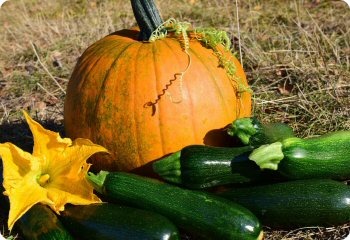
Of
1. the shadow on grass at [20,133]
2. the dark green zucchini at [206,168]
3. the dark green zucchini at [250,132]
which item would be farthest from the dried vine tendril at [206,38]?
the shadow on grass at [20,133]

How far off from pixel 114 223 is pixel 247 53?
3.19 metres

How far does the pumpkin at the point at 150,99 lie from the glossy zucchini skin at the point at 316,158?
0.55m

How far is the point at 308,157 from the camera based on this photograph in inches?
136

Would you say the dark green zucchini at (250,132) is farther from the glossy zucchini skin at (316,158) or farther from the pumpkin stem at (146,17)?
the pumpkin stem at (146,17)

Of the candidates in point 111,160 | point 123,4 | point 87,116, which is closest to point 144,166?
point 111,160

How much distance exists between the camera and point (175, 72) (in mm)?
3682

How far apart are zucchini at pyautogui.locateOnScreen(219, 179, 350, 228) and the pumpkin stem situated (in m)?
1.25

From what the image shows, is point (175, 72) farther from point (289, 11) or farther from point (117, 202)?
point (289, 11)

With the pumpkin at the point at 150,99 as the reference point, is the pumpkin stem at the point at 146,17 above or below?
above

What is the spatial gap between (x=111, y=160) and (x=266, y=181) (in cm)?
99

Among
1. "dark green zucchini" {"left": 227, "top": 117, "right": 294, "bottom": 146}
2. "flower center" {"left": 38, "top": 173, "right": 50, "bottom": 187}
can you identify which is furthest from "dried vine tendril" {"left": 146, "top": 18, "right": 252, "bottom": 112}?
"flower center" {"left": 38, "top": 173, "right": 50, "bottom": 187}

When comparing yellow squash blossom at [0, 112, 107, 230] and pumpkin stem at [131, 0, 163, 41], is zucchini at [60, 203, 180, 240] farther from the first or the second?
pumpkin stem at [131, 0, 163, 41]

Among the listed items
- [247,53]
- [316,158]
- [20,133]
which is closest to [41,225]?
[316,158]

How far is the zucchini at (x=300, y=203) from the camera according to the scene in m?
3.31
